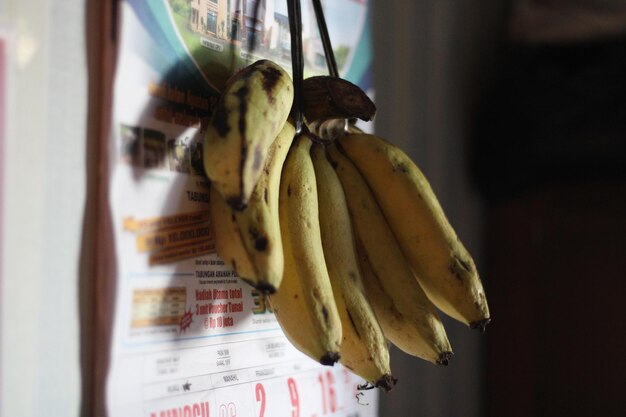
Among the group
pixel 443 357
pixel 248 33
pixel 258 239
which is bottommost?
pixel 443 357

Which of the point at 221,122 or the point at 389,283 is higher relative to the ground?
the point at 221,122

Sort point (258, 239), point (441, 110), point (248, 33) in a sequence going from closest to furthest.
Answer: point (258, 239) → point (248, 33) → point (441, 110)

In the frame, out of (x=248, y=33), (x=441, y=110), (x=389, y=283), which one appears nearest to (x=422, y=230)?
(x=389, y=283)

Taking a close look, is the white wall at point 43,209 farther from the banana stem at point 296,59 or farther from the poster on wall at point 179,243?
the banana stem at point 296,59

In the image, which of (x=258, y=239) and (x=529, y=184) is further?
(x=529, y=184)

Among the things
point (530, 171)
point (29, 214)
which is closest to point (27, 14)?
point (29, 214)

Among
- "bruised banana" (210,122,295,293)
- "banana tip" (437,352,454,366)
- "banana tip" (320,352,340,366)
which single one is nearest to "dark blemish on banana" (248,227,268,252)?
"bruised banana" (210,122,295,293)

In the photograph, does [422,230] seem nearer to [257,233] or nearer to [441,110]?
[257,233]
